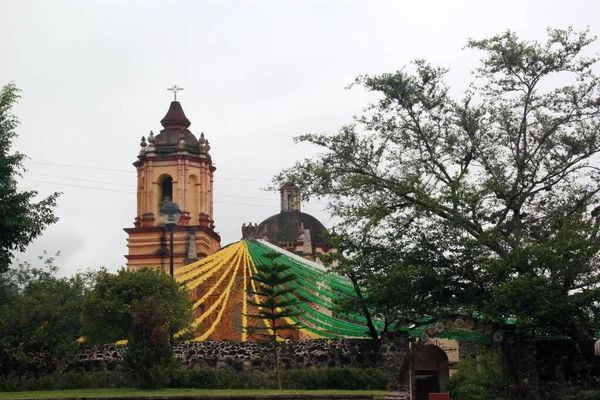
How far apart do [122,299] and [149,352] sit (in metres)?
4.33

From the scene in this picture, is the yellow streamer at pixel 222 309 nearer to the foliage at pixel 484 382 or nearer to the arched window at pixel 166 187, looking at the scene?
the foliage at pixel 484 382

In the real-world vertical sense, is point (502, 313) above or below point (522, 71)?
below

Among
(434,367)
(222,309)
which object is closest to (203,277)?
(222,309)

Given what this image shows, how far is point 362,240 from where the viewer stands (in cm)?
2186

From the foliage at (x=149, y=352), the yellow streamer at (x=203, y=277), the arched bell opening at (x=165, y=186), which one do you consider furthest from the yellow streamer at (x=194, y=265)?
the arched bell opening at (x=165, y=186)

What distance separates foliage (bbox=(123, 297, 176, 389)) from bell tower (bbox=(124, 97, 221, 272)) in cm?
2340

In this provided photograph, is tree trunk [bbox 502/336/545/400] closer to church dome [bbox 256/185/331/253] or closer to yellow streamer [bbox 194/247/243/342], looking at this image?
yellow streamer [bbox 194/247/243/342]

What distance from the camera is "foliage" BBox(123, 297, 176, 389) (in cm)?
1645

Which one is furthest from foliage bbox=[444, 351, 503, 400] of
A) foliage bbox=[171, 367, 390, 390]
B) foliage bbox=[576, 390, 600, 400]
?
foliage bbox=[171, 367, 390, 390]

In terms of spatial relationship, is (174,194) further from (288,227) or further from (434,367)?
(434,367)

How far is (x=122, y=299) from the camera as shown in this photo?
67.5 ft

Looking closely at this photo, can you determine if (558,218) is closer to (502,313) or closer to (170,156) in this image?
(502,313)

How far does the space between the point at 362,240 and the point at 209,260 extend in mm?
7378

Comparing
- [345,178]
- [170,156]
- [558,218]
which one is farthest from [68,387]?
[170,156]
